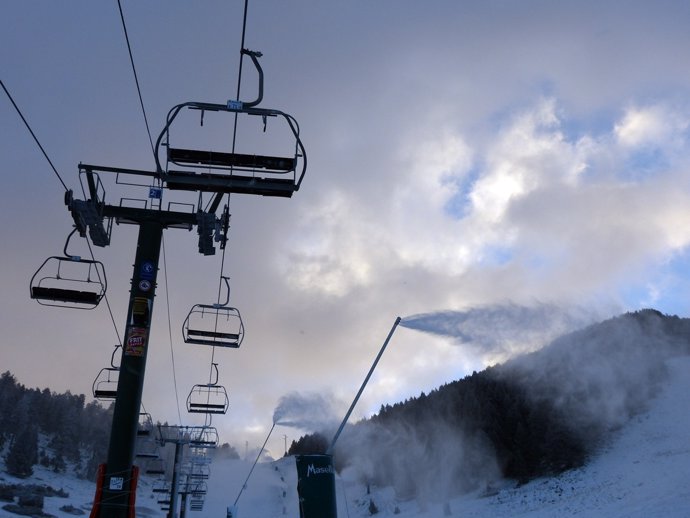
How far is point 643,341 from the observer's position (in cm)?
7506

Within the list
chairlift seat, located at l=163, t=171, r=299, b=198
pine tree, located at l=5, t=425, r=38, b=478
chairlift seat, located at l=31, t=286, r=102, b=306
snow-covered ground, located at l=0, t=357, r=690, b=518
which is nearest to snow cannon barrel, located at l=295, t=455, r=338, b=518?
chairlift seat, located at l=163, t=171, r=299, b=198

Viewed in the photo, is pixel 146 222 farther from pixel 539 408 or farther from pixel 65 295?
pixel 539 408

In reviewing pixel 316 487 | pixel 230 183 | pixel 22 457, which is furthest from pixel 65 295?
pixel 22 457

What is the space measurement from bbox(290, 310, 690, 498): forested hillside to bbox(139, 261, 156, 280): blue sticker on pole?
50840 mm

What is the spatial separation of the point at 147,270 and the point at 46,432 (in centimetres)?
16253

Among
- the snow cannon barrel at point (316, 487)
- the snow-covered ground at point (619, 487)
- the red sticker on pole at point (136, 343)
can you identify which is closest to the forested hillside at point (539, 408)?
the snow-covered ground at point (619, 487)

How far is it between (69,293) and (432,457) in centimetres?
6970

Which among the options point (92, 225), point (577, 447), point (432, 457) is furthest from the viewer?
point (432, 457)

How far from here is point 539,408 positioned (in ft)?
220

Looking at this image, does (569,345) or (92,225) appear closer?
(92,225)

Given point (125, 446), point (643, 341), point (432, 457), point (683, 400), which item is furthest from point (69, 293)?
point (643, 341)

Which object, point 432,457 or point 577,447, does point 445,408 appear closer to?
point 432,457

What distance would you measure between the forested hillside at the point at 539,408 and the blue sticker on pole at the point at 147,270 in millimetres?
50840

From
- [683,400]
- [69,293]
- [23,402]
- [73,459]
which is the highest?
[23,402]
